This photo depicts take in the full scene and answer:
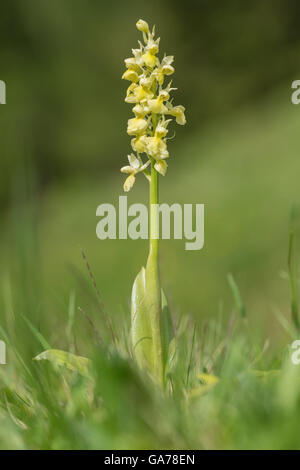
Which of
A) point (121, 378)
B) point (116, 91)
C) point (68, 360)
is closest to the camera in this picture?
point (121, 378)

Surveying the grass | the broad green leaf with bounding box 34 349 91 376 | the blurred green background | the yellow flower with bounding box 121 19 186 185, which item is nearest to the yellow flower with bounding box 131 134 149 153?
the yellow flower with bounding box 121 19 186 185

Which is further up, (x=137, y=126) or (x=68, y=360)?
(x=137, y=126)

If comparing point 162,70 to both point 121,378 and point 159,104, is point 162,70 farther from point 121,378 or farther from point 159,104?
point 121,378

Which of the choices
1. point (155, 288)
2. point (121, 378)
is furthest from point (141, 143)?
point (121, 378)

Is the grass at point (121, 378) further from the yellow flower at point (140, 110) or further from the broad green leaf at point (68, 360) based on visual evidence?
the yellow flower at point (140, 110)

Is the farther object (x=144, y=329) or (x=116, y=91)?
(x=116, y=91)

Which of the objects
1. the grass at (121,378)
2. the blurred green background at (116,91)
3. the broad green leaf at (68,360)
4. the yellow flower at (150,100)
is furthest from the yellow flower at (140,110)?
the blurred green background at (116,91)

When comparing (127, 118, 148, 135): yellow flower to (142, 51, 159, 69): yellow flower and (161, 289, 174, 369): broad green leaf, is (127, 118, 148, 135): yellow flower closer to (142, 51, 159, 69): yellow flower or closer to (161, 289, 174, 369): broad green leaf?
(142, 51, 159, 69): yellow flower
